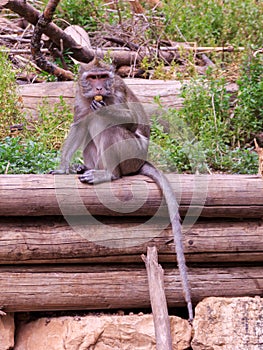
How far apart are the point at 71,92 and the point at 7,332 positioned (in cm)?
388

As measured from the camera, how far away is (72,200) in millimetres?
5281

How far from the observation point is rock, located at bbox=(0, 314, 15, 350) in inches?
210

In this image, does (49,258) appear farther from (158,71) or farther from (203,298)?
(158,71)

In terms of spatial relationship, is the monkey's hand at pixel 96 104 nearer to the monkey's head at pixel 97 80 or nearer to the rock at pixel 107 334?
the monkey's head at pixel 97 80

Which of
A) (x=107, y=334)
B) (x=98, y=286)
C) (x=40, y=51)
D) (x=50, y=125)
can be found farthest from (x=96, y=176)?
(x=40, y=51)

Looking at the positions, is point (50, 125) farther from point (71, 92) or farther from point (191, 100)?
point (191, 100)

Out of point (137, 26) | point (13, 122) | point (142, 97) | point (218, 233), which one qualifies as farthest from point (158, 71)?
point (218, 233)

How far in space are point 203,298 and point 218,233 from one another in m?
0.54

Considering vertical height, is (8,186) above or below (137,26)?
below

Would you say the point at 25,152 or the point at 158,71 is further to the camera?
the point at 158,71

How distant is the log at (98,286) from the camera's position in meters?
5.37

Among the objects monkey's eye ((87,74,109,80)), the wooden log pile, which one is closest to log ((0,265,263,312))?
the wooden log pile

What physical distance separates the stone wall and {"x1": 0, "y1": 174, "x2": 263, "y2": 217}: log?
756 millimetres

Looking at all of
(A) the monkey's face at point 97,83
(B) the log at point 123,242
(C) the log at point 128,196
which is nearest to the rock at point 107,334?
(B) the log at point 123,242
